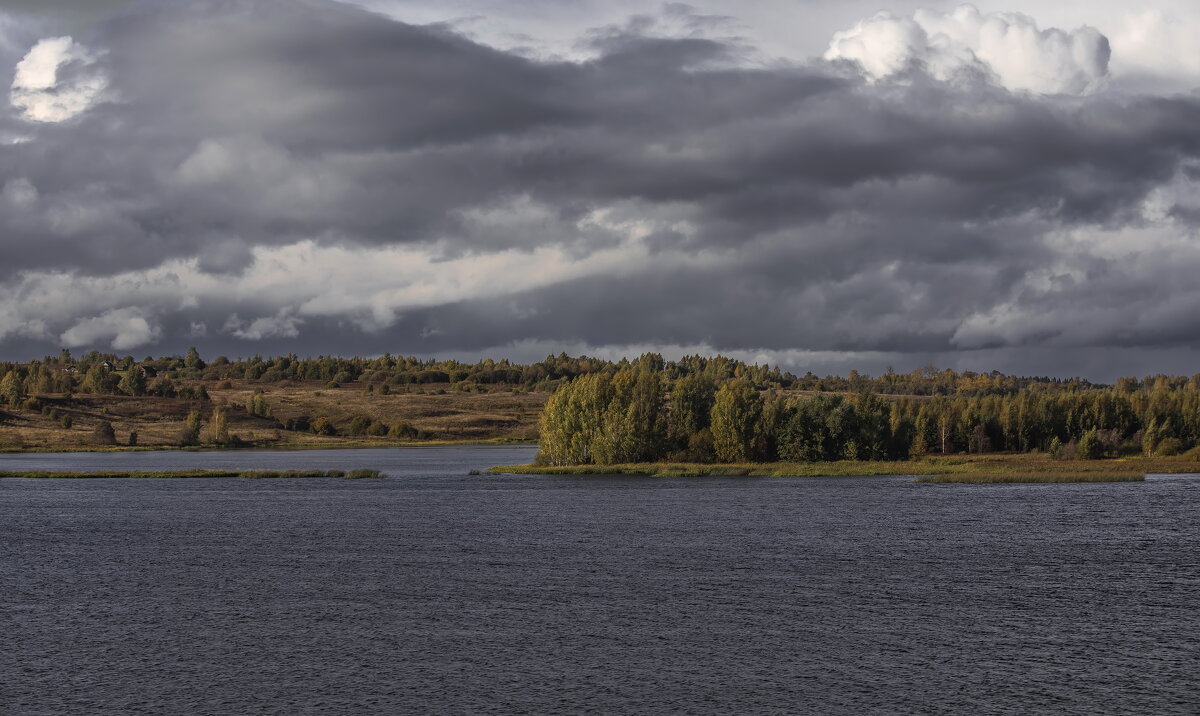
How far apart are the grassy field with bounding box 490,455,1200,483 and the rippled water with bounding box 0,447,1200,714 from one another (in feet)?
146

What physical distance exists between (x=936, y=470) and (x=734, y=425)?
102ft

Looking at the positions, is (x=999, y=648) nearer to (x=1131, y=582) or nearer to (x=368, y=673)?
(x=1131, y=582)

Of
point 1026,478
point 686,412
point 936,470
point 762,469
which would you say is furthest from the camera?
point 686,412

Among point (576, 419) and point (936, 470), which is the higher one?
point (576, 419)

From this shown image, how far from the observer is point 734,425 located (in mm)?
173125

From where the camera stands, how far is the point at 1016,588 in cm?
6281

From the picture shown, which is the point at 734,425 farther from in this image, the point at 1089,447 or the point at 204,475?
the point at 204,475

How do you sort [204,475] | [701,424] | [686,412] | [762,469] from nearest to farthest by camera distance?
[762,469]
[204,475]
[686,412]
[701,424]

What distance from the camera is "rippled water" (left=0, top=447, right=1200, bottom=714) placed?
1629 inches

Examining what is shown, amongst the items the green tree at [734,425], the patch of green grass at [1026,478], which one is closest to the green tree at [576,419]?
the green tree at [734,425]

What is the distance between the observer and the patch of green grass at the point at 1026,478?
147 meters

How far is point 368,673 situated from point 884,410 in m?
150

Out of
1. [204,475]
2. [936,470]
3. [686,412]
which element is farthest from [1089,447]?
[204,475]

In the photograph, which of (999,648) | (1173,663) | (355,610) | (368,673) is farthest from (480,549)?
(1173,663)
